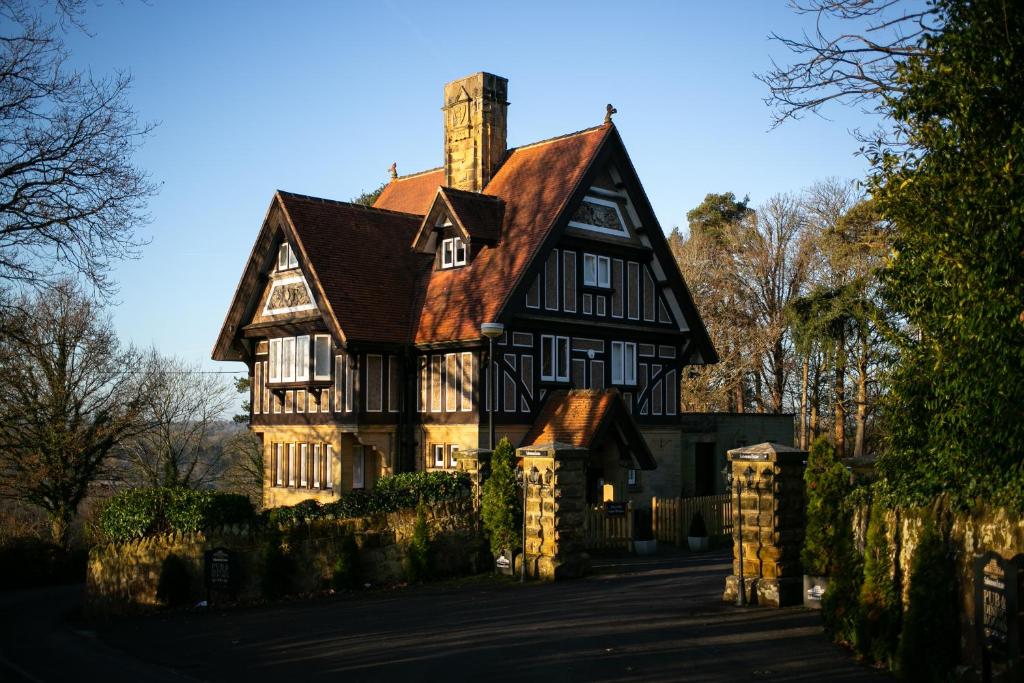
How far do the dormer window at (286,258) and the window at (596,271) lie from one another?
29.7 ft

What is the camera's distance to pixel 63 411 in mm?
40812

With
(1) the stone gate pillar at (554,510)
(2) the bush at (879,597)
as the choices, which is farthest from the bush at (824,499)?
(1) the stone gate pillar at (554,510)

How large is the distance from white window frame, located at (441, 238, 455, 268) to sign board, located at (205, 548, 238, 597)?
13.2 m

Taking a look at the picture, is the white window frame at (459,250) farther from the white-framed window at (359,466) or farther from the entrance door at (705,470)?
the entrance door at (705,470)

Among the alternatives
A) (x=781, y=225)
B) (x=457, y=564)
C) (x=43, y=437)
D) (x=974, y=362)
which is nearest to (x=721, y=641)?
(x=974, y=362)

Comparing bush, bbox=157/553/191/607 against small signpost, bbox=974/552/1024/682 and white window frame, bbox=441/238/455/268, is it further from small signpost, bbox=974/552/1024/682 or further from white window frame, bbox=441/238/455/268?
small signpost, bbox=974/552/1024/682

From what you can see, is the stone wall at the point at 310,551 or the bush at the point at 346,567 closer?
the bush at the point at 346,567

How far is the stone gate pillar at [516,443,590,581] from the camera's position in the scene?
20922 millimetres

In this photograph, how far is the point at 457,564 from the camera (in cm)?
2264

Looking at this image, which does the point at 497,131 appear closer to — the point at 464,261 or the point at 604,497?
the point at 464,261

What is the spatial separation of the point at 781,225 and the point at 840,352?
9.06 m

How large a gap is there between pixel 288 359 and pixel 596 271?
10.2 metres

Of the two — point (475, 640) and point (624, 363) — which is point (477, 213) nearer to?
point (624, 363)

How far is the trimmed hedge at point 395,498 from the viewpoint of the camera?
2594cm
